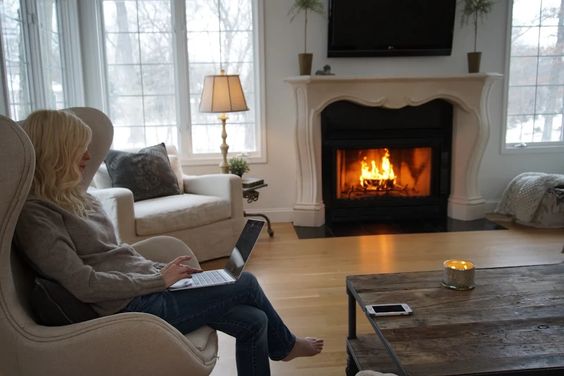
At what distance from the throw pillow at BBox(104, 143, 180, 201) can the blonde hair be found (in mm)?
2146

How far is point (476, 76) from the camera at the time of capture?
4.45 m

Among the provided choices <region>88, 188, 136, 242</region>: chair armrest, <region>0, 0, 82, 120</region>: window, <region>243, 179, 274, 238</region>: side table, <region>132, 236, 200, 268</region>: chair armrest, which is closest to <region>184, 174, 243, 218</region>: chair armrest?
<region>243, 179, 274, 238</region>: side table

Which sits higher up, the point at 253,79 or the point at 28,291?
the point at 253,79

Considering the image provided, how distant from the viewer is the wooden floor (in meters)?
2.46

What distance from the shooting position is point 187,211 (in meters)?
3.53

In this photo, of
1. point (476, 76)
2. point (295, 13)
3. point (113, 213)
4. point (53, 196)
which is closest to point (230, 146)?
point (295, 13)

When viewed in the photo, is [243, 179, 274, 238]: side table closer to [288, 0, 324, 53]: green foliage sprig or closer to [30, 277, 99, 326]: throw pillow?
[288, 0, 324, 53]: green foliage sprig

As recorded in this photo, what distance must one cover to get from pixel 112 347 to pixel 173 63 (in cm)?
351

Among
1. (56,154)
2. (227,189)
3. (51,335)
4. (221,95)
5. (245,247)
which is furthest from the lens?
(221,95)

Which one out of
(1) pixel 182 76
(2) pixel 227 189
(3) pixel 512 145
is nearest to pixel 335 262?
(2) pixel 227 189

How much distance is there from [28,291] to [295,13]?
3.58 metres

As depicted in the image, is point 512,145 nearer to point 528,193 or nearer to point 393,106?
point 528,193

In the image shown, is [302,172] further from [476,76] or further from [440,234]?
[476,76]

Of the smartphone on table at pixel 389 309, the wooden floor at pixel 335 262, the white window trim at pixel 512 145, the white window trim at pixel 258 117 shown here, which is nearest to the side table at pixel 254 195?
the wooden floor at pixel 335 262
